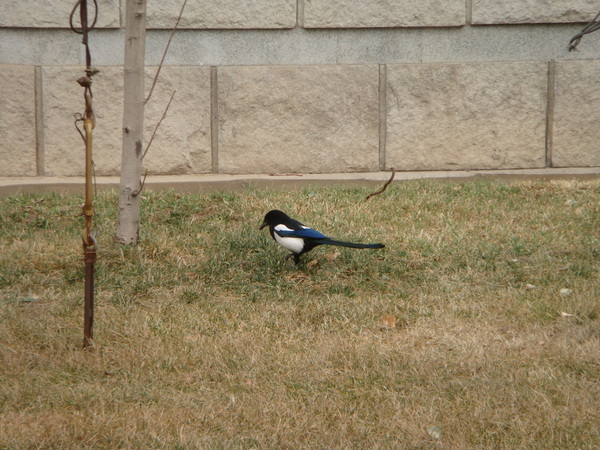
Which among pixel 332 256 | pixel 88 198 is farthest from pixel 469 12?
pixel 88 198

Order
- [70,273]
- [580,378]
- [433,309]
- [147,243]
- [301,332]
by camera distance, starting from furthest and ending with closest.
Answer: [147,243], [70,273], [433,309], [301,332], [580,378]

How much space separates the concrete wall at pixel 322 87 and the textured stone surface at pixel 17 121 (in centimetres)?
1

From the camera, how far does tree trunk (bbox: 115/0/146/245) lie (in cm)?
456

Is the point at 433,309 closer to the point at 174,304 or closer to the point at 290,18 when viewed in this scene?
the point at 174,304

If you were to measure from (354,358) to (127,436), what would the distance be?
1146mm

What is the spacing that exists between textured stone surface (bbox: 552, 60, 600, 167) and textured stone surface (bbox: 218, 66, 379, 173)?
5.34 ft

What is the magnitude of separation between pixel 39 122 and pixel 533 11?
4381 mm

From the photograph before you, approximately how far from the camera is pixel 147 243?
16.2 ft

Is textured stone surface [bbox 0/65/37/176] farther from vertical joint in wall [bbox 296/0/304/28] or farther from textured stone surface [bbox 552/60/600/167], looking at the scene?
textured stone surface [bbox 552/60/600/167]

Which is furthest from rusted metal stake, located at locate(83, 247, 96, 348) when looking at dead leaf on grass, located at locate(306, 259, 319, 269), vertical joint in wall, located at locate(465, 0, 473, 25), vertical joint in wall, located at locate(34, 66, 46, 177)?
vertical joint in wall, located at locate(465, 0, 473, 25)

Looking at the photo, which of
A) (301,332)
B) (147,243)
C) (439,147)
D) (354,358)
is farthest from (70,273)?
(439,147)

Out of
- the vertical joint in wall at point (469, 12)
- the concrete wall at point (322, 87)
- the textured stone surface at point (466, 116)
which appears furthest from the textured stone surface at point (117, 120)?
the vertical joint in wall at point (469, 12)

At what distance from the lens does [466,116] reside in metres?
6.80

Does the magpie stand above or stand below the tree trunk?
below
